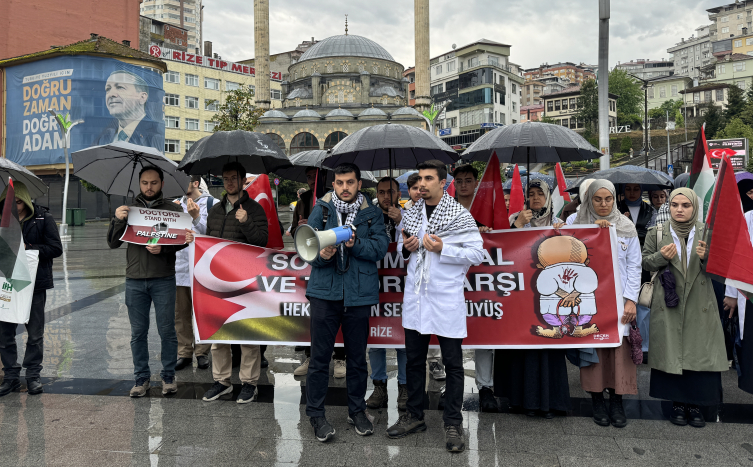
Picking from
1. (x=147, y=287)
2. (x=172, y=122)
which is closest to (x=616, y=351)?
(x=147, y=287)

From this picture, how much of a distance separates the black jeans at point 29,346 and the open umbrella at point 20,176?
3.39ft

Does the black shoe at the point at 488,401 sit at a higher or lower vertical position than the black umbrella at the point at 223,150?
lower

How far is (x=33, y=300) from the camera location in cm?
507

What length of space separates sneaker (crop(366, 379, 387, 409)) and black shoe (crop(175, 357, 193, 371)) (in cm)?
226

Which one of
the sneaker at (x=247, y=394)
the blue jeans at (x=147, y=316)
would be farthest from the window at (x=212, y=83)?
the sneaker at (x=247, y=394)

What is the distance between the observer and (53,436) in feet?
13.0

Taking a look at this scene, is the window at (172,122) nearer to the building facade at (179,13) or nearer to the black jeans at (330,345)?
the black jeans at (330,345)

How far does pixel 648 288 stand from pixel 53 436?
461cm

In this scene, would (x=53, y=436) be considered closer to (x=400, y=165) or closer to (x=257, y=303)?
(x=257, y=303)

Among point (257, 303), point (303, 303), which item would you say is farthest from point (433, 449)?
point (257, 303)

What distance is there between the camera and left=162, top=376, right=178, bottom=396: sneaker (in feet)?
16.0

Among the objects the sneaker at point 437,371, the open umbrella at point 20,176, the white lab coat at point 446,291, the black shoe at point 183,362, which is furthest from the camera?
the black shoe at point 183,362

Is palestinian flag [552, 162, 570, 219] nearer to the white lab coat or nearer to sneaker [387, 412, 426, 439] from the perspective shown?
the white lab coat

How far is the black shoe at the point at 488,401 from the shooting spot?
4527mm
